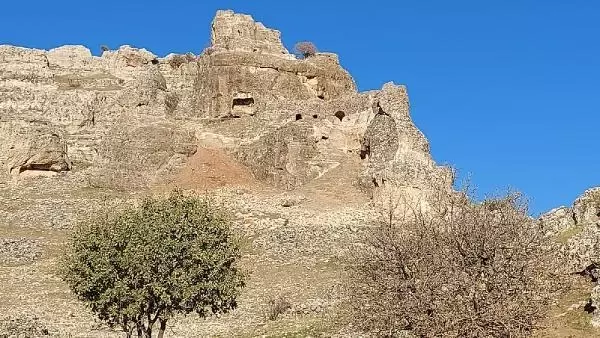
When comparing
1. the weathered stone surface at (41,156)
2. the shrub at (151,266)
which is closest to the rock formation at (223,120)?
the weathered stone surface at (41,156)

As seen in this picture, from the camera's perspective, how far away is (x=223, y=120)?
200 ft

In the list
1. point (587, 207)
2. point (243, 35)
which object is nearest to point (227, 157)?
point (243, 35)

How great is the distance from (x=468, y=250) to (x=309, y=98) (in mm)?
43396

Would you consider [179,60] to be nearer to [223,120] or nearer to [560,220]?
[223,120]

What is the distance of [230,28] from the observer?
65250 millimetres

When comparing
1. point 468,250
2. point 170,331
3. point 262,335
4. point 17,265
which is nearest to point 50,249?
point 17,265

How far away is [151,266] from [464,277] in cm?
1057

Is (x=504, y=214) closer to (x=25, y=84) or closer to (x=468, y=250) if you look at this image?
(x=468, y=250)

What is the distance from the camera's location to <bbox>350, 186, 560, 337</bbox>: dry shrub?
18422mm

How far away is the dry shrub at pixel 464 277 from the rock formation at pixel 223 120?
87.0 feet

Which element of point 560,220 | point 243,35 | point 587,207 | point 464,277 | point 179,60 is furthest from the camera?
point 179,60

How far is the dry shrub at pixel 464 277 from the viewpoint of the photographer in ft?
60.4

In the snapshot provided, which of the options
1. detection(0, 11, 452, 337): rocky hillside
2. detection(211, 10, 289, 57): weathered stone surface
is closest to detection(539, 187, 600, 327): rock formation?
detection(0, 11, 452, 337): rocky hillside

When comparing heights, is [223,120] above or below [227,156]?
above
